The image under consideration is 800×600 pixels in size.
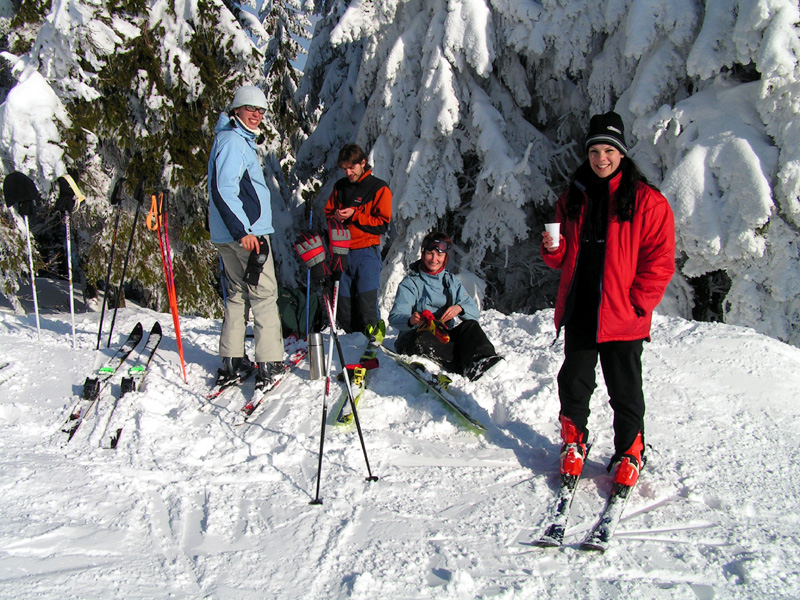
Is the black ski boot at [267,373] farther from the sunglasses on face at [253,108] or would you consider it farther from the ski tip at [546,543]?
the ski tip at [546,543]

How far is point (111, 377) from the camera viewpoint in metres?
4.10

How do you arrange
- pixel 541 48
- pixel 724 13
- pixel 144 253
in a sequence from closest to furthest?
1. pixel 724 13
2. pixel 541 48
3. pixel 144 253

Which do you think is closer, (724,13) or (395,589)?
(395,589)

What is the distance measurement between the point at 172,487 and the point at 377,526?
1.08 metres

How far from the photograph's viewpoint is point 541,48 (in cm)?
695

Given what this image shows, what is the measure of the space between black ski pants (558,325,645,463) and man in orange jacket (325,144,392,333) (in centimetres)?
262

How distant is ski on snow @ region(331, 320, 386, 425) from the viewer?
141 inches

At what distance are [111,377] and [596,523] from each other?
11.4ft

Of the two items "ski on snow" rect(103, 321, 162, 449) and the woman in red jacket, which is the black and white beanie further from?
"ski on snow" rect(103, 321, 162, 449)

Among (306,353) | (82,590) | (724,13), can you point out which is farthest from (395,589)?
(724,13)

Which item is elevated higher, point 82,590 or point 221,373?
point 221,373

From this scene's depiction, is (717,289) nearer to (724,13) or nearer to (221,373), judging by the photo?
(724,13)

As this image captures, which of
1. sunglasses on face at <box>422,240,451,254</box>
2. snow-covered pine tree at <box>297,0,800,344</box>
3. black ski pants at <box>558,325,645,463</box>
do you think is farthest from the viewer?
snow-covered pine tree at <box>297,0,800,344</box>

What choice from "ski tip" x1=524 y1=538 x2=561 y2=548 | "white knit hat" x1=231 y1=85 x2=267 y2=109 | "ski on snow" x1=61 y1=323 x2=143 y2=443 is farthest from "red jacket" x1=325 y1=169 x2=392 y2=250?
"ski tip" x1=524 y1=538 x2=561 y2=548
